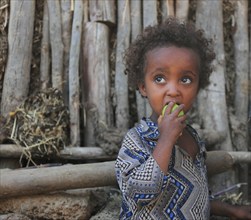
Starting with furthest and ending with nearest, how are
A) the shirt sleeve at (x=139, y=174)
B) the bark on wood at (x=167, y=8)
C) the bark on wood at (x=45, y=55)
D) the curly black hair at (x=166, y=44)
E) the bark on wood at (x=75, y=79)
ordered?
the bark on wood at (x=167, y=8) → the bark on wood at (x=45, y=55) → the bark on wood at (x=75, y=79) → the curly black hair at (x=166, y=44) → the shirt sleeve at (x=139, y=174)

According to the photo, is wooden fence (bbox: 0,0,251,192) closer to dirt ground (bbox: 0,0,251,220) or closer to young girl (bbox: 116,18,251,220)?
dirt ground (bbox: 0,0,251,220)

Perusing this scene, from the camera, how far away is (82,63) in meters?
2.66

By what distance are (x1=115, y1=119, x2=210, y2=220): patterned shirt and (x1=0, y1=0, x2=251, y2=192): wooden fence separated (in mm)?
687

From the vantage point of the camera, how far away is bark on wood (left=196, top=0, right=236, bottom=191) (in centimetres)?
266

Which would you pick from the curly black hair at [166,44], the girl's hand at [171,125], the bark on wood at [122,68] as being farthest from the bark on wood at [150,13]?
the girl's hand at [171,125]

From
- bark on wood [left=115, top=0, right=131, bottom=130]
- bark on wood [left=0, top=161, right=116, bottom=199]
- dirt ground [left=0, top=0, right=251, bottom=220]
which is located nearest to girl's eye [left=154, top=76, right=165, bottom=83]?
bark on wood [left=0, top=161, right=116, bottom=199]

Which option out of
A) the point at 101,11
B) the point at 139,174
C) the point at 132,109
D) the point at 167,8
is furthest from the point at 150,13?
the point at 139,174

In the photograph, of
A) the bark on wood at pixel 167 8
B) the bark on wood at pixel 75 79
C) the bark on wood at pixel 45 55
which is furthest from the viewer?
the bark on wood at pixel 167 8

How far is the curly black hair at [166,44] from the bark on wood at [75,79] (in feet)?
1.94

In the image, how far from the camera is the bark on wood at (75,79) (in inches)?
100

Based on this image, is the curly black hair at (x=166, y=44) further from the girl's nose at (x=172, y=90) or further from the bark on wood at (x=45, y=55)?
the bark on wood at (x=45, y=55)

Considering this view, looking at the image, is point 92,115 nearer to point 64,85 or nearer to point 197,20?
point 64,85

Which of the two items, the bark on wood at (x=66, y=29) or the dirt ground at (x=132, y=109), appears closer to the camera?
the dirt ground at (x=132, y=109)

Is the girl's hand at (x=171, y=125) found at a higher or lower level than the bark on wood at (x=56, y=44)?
lower
